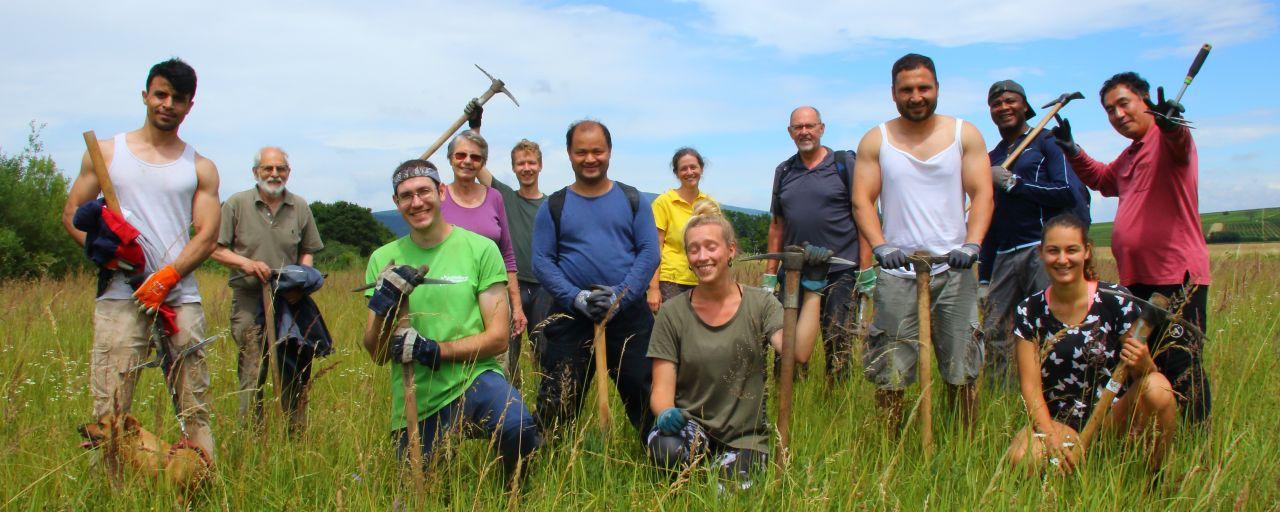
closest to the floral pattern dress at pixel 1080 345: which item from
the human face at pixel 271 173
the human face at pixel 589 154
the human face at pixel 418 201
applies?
the human face at pixel 589 154

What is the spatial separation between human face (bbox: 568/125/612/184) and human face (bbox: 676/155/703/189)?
2136mm

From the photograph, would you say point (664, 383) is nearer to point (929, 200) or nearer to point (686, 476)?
point (686, 476)

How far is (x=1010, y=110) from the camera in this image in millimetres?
4973

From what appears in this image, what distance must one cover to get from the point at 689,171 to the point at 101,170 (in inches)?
155

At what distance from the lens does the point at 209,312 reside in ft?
28.1

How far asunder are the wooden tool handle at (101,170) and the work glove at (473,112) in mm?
2528

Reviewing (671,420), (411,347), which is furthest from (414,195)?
(671,420)

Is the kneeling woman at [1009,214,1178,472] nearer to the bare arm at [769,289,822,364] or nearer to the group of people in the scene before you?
the group of people

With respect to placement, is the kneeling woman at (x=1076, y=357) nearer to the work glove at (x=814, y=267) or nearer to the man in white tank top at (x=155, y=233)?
the work glove at (x=814, y=267)

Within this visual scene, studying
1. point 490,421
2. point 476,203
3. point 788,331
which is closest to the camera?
point 788,331

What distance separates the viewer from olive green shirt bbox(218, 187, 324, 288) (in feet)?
15.7

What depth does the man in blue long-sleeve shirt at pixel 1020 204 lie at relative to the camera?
4.68 meters

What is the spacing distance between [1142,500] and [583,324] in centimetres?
251

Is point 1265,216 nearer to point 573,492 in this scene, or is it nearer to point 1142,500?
point 1142,500
